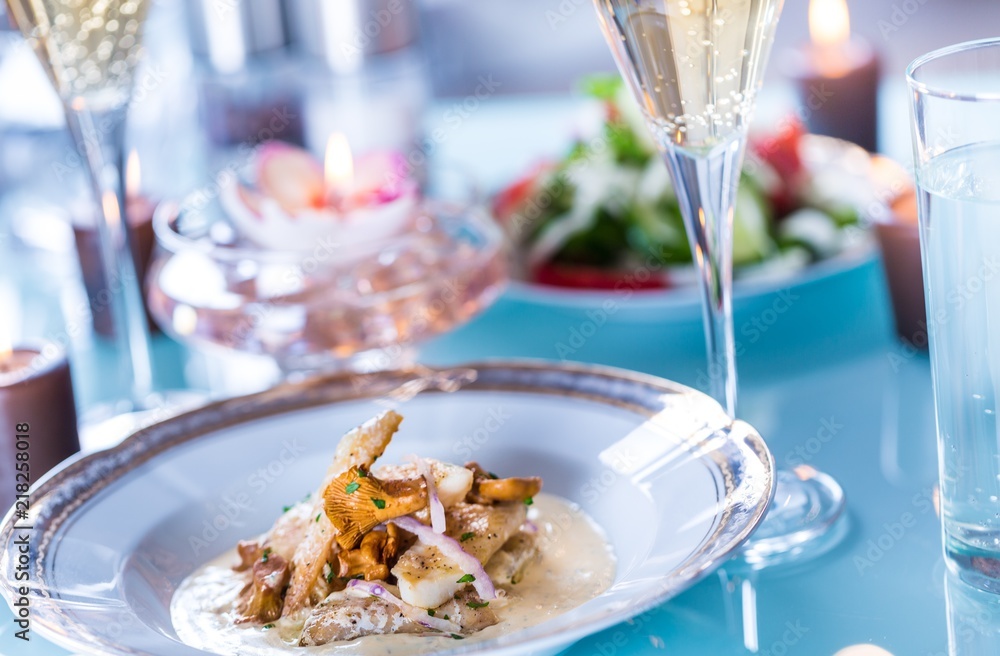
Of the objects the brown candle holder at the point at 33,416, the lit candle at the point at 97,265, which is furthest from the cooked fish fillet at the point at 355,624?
the lit candle at the point at 97,265

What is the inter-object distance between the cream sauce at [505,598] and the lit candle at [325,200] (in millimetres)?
417

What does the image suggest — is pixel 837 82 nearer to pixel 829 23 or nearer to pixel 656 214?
pixel 829 23

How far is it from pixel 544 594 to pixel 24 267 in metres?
1.14

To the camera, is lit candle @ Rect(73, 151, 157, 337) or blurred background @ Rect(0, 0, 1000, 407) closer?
lit candle @ Rect(73, 151, 157, 337)

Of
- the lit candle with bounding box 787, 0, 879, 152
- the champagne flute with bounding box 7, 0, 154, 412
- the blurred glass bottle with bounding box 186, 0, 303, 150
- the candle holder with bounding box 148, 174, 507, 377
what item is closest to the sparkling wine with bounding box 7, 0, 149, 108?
the champagne flute with bounding box 7, 0, 154, 412

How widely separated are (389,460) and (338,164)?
46 cm

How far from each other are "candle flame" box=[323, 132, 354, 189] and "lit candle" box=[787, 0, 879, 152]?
2.65 ft

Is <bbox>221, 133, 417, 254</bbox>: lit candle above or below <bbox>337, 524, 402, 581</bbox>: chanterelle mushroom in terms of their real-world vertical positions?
above

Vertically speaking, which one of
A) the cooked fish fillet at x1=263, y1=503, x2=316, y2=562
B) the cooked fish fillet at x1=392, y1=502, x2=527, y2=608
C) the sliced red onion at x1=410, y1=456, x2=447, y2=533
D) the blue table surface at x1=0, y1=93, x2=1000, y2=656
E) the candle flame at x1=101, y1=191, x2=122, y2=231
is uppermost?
the candle flame at x1=101, y1=191, x2=122, y2=231

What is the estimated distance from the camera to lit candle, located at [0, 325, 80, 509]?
1.08 meters

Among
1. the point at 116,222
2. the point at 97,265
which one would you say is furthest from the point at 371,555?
the point at 97,265

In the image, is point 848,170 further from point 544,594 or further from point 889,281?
point 544,594

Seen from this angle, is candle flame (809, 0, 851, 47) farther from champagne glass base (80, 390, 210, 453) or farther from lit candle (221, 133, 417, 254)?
champagne glass base (80, 390, 210, 453)

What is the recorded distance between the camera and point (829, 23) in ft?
6.02
